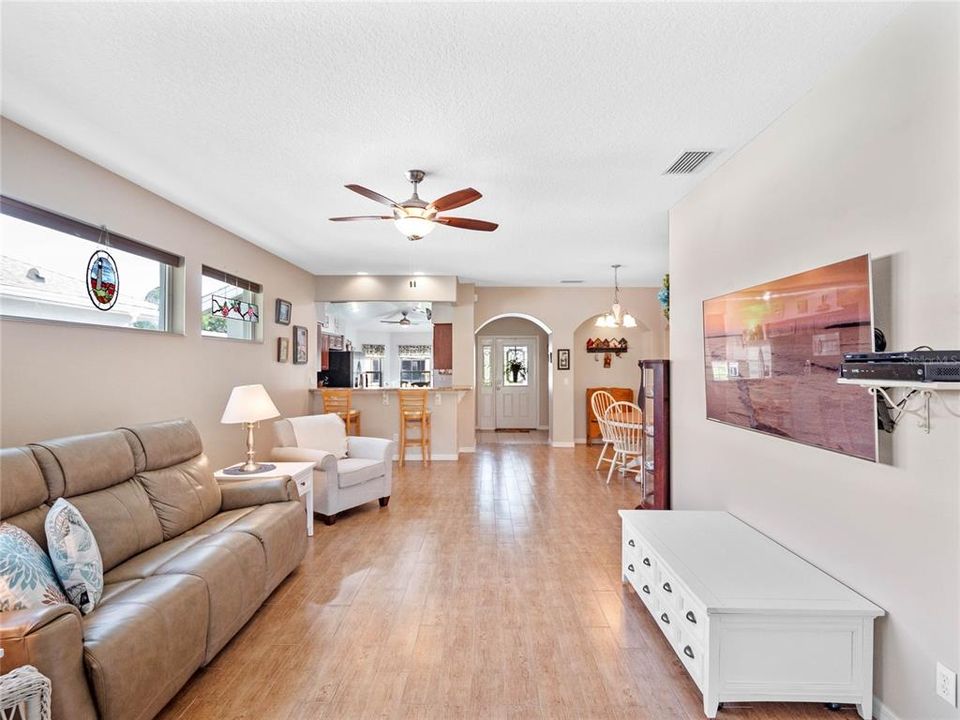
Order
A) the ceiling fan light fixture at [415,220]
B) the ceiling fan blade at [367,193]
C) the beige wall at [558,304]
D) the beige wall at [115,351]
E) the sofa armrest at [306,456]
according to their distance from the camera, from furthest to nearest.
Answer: the beige wall at [558,304] → the sofa armrest at [306,456] → the ceiling fan light fixture at [415,220] → the ceiling fan blade at [367,193] → the beige wall at [115,351]

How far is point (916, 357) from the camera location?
4.78ft

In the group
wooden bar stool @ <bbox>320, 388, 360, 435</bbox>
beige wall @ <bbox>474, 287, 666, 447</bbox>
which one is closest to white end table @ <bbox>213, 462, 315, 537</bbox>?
wooden bar stool @ <bbox>320, 388, 360, 435</bbox>

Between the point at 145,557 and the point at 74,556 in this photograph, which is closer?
the point at 74,556

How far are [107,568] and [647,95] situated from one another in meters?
3.32

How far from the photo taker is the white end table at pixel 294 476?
343 centimetres

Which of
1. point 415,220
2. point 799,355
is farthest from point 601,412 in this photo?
point 799,355

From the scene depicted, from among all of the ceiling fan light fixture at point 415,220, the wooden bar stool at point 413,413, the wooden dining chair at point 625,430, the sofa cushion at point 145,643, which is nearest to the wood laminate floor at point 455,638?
the sofa cushion at point 145,643

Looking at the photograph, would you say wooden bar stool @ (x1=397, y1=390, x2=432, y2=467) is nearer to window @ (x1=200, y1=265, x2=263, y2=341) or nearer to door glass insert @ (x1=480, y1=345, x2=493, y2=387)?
window @ (x1=200, y1=265, x2=263, y2=341)

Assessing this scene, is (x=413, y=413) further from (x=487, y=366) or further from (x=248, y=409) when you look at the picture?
(x=487, y=366)

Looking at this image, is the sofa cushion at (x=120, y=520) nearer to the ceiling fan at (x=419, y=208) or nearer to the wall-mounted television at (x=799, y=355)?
the ceiling fan at (x=419, y=208)

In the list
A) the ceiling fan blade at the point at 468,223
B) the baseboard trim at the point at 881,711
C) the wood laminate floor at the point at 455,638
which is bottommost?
the wood laminate floor at the point at 455,638

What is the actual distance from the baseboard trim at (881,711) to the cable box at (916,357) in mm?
1320

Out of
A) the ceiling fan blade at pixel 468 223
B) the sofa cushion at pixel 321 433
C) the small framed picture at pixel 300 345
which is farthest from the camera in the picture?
the small framed picture at pixel 300 345

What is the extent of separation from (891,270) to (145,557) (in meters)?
3.42
